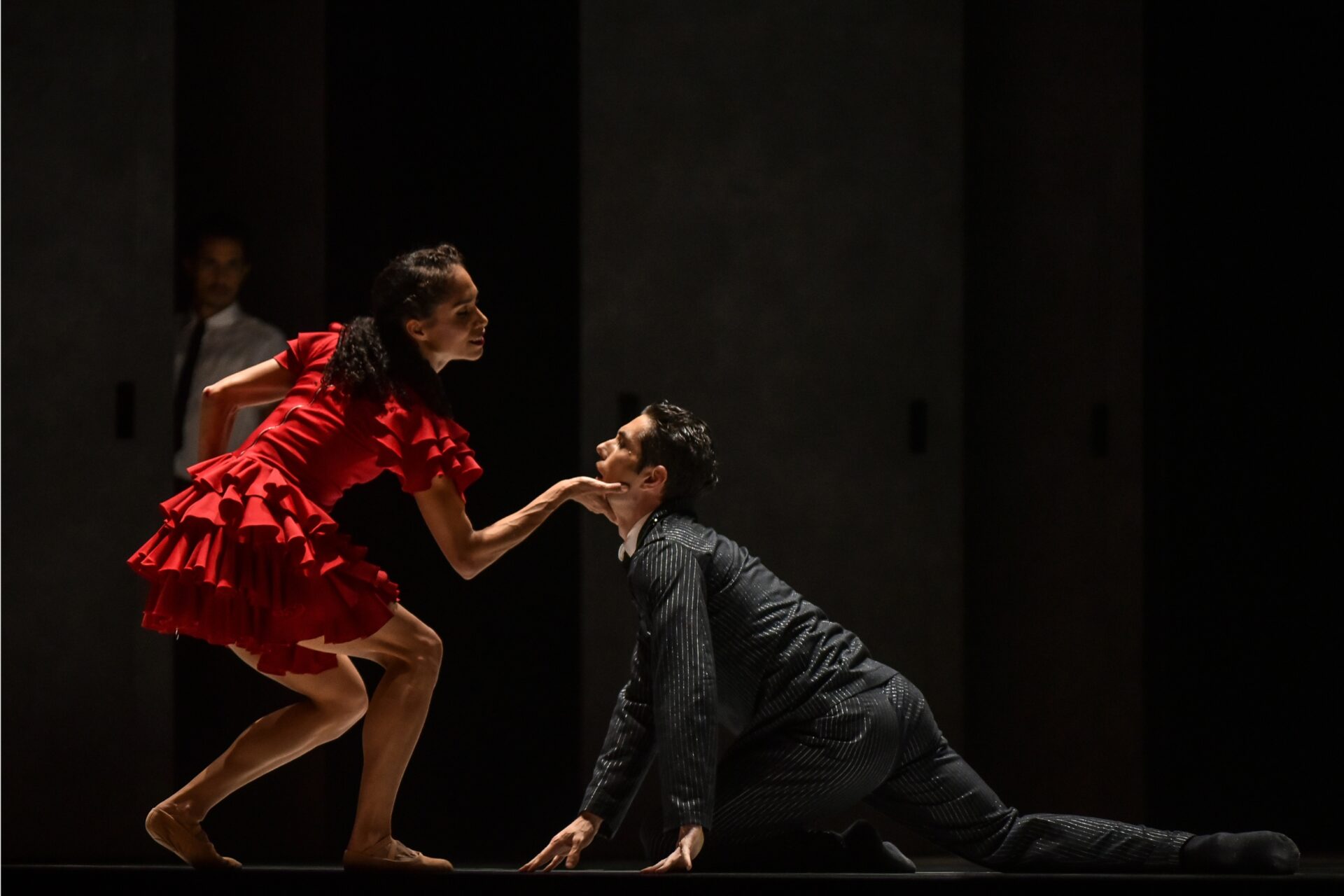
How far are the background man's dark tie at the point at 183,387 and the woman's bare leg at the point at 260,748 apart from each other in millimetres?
1654

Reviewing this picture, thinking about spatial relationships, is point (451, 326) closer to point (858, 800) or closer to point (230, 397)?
point (230, 397)

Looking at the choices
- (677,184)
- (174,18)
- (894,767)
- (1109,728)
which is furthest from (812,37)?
(894,767)

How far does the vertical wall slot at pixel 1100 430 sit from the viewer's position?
436 cm

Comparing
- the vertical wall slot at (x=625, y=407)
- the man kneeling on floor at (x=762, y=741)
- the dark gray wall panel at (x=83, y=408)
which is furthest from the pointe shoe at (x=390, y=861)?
the vertical wall slot at (x=625, y=407)

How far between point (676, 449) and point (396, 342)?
1.89 ft

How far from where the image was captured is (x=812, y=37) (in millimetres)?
4551

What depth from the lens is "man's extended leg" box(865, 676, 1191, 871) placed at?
2.78 metres

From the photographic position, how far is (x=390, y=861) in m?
2.75

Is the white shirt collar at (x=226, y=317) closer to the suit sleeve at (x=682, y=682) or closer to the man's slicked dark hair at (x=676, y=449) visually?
the man's slicked dark hair at (x=676, y=449)

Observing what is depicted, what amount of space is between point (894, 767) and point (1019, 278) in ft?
7.29

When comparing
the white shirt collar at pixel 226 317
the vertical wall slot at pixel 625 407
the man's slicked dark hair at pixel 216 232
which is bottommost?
the vertical wall slot at pixel 625 407

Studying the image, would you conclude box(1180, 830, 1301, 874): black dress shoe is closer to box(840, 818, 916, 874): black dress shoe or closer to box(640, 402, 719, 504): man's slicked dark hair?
box(840, 818, 916, 874): black dress shoe

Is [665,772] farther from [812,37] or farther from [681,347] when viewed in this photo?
[812,37]

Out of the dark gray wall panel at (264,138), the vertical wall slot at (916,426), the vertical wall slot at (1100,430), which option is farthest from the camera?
the vertical wall slot at (916,426)
